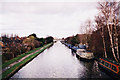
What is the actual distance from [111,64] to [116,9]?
638 centimetres

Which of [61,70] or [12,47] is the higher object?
[12,47]

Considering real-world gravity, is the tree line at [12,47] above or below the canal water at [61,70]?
above

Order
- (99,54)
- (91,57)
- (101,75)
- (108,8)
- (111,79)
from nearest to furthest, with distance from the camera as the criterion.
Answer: (111,79), (101,75), (108,8), (91,57), (99,54)

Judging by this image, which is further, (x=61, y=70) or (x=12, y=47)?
(x=12, y=47)

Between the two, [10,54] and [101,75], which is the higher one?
[10,54]

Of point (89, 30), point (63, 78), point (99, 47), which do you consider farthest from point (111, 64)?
point (89, 30)

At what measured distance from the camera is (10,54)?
19875 millimetres

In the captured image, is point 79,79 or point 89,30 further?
point 89,30

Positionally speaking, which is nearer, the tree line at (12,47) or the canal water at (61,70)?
the canal water at (61,70)

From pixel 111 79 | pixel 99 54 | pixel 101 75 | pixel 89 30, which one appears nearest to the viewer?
pixel 111 79

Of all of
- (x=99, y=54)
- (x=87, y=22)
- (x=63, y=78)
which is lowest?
(x=63, y=78)

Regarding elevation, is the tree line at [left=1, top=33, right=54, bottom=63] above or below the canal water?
above

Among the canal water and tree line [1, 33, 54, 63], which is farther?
tree line [1, 33, 54, 63]

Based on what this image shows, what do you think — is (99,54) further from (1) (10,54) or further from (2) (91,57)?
(1) (10,54)
